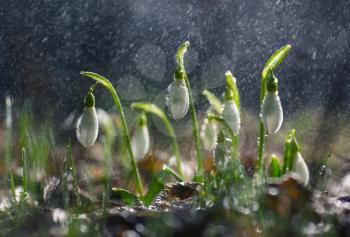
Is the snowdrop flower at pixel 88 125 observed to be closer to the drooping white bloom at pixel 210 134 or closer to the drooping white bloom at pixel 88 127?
the drooping white bloom at pixel 88 127

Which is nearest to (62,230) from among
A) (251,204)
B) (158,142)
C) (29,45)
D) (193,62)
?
(251,204)

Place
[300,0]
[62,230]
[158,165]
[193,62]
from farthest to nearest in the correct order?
[300,0] → [193,62] → [158,165] → [62,230]

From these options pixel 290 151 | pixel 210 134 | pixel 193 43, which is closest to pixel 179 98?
pixel 210 134

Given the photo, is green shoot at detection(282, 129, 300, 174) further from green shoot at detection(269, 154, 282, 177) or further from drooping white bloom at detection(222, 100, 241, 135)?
drooping white bloom at detection(222, 100, 241, 135)

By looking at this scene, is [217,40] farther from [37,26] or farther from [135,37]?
[37,26]

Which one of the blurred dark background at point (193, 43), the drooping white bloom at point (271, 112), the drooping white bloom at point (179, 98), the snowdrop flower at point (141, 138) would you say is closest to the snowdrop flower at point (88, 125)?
the snowdrop flower at point (141, 138)
